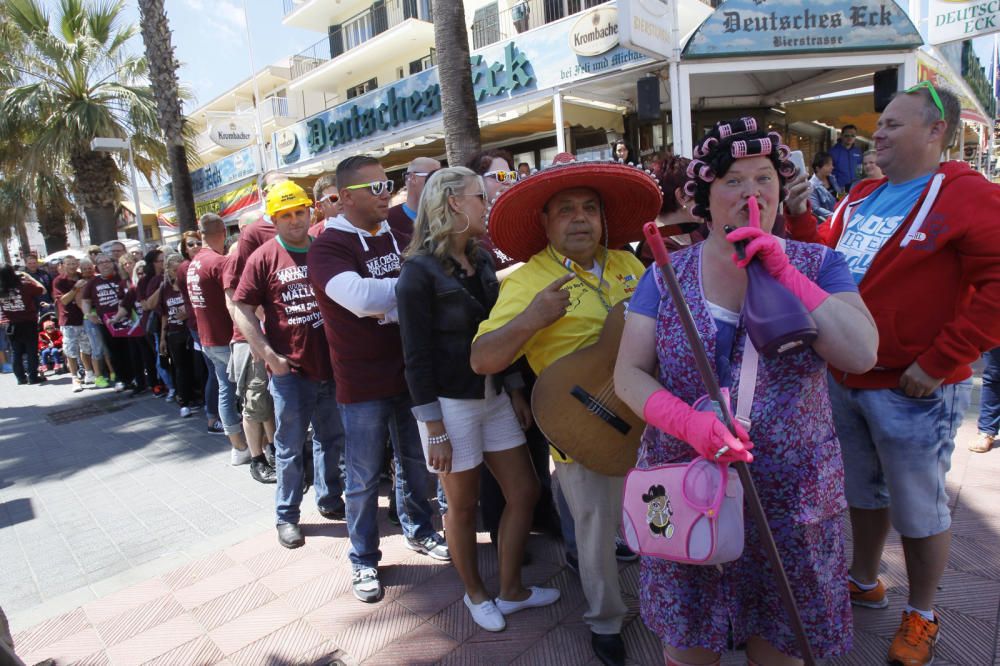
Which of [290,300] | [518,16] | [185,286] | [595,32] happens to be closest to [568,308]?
[290,300]

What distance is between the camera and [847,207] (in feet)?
8.29

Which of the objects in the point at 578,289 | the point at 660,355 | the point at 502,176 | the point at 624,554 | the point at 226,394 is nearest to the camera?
the point at 660,355

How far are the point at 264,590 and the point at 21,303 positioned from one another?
31.3 feet

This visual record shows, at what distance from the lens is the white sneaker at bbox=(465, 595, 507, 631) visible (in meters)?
2.70

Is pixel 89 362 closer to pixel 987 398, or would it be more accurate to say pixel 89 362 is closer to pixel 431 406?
pixel 431 406

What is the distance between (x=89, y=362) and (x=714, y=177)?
1125cm

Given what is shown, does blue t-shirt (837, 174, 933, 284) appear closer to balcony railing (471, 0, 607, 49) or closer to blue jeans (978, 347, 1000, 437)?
blue jeans (978, 347, 1000, 437)

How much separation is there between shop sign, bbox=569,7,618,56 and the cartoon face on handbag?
337 inches

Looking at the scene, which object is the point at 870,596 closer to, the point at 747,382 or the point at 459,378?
the point at 747,382

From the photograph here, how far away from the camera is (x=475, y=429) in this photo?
260 centimetres

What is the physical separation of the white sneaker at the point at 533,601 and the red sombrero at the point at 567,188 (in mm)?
1590

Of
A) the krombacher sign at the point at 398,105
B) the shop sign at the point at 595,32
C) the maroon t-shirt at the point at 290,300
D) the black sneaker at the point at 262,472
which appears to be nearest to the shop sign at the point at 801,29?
the shop sign at the point at 595,32

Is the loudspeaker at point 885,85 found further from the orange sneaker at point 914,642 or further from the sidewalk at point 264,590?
the orange sneaker at point 914,642

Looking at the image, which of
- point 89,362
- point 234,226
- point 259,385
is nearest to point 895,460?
point 259,385
